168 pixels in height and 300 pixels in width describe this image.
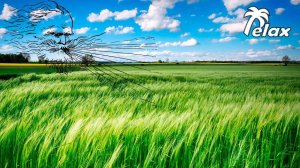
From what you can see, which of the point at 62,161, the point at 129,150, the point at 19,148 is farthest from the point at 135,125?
the point at 19,148

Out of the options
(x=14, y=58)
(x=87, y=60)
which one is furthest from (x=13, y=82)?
(x=87, y=60)

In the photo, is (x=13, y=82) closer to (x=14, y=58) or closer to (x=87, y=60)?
(x=14, y=58)

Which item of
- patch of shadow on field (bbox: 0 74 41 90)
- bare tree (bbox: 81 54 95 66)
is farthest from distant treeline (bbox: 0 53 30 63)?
patch of shadow on field (bbox: 0 74 41 90)

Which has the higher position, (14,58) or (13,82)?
(14,58)

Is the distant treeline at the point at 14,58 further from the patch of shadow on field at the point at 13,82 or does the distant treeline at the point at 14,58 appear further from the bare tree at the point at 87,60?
the patch of shadow on field at the point at 13,82

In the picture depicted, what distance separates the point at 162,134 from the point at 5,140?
89cm

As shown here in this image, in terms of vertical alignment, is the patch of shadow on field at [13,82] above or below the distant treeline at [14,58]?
below

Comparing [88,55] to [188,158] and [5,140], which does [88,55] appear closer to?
[188,158]

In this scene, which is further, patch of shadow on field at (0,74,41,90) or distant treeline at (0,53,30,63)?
patch of shadow on field at (0,74,41,90)

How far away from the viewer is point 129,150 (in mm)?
1585

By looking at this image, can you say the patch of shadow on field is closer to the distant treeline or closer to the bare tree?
the distant treeline

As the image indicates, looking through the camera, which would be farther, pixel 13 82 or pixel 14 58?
pixel 13 82

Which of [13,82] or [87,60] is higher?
[87,60]

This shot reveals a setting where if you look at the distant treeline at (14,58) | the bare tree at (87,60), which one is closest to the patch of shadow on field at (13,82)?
the distant treeline at (14,58)
